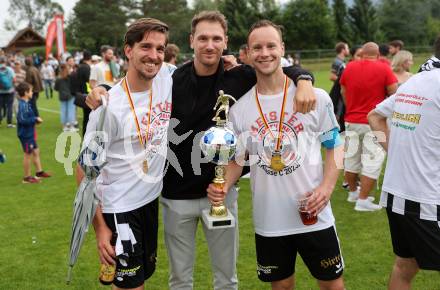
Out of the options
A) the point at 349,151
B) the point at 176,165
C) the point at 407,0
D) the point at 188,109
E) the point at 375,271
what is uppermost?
the point at 407,0

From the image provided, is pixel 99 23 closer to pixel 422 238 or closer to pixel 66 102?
pixel 66 102

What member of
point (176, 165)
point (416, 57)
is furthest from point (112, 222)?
point (416, 57)

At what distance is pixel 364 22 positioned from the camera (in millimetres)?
53031

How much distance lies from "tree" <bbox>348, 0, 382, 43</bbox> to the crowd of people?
173 feet

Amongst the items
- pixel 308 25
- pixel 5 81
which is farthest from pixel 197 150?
pixel 308 25

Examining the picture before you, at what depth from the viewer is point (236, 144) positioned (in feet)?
10.3

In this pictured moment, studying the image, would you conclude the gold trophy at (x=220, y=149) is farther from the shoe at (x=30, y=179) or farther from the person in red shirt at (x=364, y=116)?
the shoe at (x=30, y=179)

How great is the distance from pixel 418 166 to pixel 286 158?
2.89 feet

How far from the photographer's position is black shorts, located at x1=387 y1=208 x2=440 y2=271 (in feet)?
10.6

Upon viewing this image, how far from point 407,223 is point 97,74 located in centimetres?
783

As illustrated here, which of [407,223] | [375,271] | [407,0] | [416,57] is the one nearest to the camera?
[407,223]

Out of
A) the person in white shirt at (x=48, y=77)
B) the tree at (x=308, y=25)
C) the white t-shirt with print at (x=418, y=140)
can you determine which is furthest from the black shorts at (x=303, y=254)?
the tree at (x=308, y=25)

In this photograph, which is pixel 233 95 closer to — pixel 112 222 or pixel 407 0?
pixel 112 222

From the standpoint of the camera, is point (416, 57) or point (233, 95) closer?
point (233, 95)
